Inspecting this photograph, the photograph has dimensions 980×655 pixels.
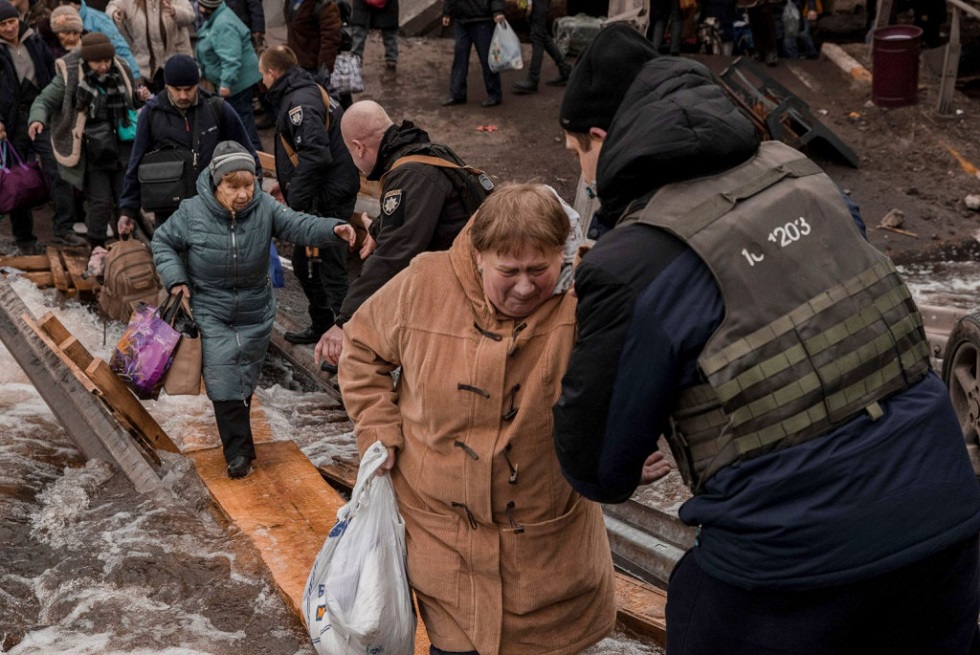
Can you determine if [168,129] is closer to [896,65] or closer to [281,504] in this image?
[281,504]

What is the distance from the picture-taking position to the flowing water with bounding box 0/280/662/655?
4.79 metres

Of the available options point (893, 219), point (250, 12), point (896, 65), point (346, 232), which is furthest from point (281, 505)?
point (896, 65)

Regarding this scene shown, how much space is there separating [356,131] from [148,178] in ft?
9.36

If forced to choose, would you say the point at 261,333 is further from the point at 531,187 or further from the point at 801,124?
the point at 801,124

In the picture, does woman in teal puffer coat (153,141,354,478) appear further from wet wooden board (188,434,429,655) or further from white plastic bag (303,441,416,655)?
white plastic bag (303,441,416,655)

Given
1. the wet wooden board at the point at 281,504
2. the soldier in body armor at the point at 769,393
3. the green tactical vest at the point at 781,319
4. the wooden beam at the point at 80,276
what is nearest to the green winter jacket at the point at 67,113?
the wooden beam at the point at 80,276

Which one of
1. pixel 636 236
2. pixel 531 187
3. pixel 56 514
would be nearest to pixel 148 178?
pixel 56 514

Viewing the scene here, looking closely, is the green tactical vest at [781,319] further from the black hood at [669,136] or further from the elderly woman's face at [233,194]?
the elderly woman's face at [233,194]

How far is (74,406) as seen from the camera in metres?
6.64

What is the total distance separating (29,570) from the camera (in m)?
5.48

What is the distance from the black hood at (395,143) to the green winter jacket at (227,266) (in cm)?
73

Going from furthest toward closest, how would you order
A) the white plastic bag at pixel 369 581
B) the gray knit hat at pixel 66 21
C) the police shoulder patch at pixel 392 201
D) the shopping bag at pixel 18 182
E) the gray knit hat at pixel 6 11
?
the shopping bag at pixel 18 182 < the gray knit hat at pixel 6 11 < the gray knit hat at pixel 66 21 < the police shoulder patch at pixel 392 201 < the white plastic bag at pixel 369 581

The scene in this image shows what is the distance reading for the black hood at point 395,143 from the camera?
5477 millimetres

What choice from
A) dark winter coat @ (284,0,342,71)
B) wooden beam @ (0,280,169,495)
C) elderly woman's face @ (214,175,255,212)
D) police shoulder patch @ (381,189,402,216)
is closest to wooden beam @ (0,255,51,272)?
wooden beam @ (0,280,169,495)
